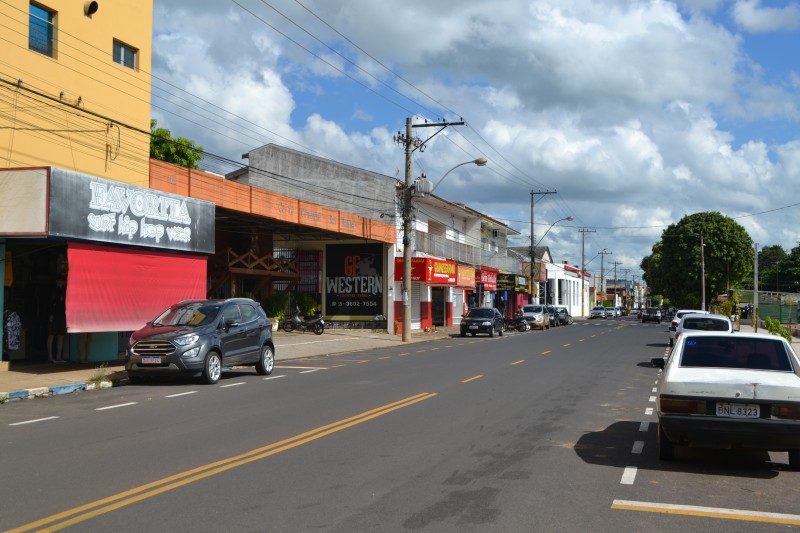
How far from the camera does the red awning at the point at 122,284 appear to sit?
1752cm

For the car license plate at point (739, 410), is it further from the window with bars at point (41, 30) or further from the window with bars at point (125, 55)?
the window with bars at point (125, 55)

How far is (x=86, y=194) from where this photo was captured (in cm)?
1728

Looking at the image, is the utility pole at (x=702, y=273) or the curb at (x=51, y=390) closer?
the curb at (x=51, y=390)

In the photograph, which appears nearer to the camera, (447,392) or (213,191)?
(447,392)

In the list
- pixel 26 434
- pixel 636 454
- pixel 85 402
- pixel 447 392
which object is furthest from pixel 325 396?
pixel 636 454

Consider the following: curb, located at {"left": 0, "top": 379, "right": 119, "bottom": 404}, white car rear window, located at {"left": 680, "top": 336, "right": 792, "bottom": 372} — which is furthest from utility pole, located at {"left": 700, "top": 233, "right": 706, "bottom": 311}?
white car rear window, located at {"left": 680, "top": 336, "right": 792, "bottom": 372}

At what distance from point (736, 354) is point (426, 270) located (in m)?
33.9

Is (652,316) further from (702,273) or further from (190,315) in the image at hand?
(190,315)

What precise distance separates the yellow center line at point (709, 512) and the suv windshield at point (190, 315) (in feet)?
38.6

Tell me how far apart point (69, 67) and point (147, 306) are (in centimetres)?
719

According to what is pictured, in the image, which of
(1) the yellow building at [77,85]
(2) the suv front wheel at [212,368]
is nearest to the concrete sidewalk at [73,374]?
(2) the suv front wheel at [212,368]

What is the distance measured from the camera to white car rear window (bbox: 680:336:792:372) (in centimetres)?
841

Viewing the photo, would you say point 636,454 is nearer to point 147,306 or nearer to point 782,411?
point 782,411

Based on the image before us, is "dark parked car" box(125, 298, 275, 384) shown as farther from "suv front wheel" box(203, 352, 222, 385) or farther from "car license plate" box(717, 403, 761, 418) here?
"car license plate" box(717, 403, 761, 418)
